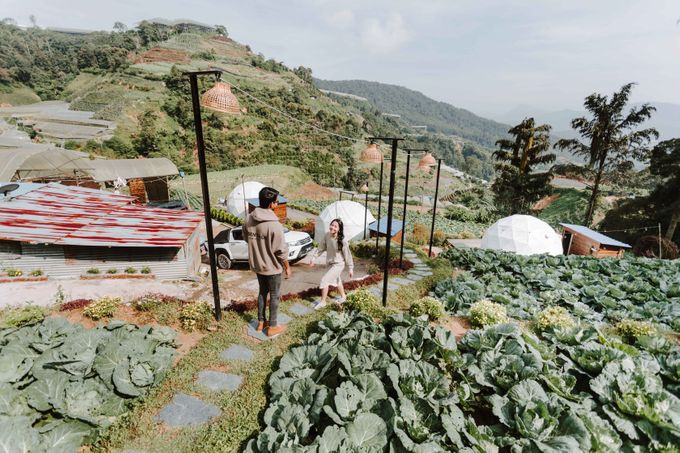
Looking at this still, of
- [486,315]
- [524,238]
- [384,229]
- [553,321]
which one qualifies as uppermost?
[553,321]

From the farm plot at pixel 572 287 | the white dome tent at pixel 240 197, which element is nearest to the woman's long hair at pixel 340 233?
the farm plot at pixel 572 287

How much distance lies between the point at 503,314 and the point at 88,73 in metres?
A: 119

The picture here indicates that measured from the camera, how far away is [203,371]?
4688 millimetres

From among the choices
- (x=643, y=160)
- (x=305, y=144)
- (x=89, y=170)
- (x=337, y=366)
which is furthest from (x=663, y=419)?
(x=305, y=144)

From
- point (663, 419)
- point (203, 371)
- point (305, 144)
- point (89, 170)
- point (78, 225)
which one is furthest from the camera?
point (305, 144)

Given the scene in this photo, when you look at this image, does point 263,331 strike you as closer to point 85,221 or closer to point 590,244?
point 85,221

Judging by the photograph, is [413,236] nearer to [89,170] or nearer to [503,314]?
[503,314]

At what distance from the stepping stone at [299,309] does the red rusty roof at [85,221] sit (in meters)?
5.20

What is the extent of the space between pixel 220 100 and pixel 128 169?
2095 cm

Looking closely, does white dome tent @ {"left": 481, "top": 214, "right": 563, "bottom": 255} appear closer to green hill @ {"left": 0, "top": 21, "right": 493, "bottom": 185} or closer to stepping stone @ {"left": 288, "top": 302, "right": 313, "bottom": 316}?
stepping stone @ {"left": 288, "top": 302, "right": 313, "bottom": 316}

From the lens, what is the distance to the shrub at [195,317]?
577cm

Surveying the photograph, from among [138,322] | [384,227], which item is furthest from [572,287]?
[384,227]

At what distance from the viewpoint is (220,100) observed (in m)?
5.52

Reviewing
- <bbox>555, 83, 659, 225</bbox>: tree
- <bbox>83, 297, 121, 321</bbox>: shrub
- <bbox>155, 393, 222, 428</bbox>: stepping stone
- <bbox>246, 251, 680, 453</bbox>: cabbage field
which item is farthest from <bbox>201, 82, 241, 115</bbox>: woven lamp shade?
<bbox>555, 83, 659, 225</bbox>: tree
